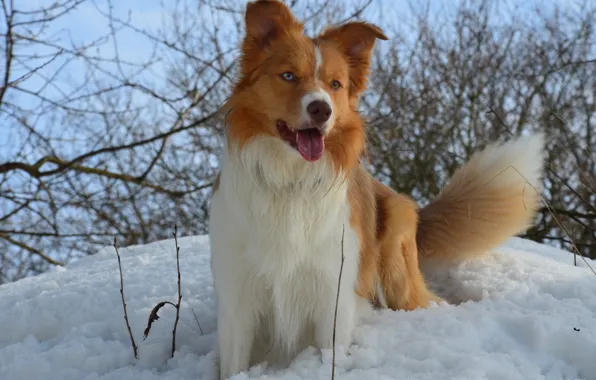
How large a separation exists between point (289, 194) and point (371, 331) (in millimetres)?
922

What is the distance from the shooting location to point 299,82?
9.55 ft

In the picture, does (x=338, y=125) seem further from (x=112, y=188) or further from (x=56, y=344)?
(x=112, y=188)

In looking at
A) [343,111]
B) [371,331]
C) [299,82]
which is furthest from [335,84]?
[371,331]

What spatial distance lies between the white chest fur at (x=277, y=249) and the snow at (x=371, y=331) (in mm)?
218

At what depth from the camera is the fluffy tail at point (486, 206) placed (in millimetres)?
4410

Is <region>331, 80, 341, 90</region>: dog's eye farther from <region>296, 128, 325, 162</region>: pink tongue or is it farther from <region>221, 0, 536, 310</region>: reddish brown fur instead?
<region>296, 128, 325, 162</region>: pink tongue

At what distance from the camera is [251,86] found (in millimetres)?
3078

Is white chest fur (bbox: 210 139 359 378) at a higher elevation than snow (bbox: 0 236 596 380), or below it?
higher

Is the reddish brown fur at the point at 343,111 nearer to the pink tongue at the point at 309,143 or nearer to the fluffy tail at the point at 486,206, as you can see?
the pink tongue at the point at 309,143

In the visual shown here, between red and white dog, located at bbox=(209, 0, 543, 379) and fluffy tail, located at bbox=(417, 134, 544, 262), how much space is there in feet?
4.34

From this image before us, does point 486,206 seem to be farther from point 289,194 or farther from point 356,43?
point 289,194

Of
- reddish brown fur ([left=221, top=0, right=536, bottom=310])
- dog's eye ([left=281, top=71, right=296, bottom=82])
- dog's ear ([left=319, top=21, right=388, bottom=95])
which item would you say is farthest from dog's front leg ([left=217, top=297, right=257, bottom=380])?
dog's ear ([left=319, top=21, right=388, bottom=95])

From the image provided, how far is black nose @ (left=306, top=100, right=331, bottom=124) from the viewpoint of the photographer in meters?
2.68

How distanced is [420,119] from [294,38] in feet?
29.6
